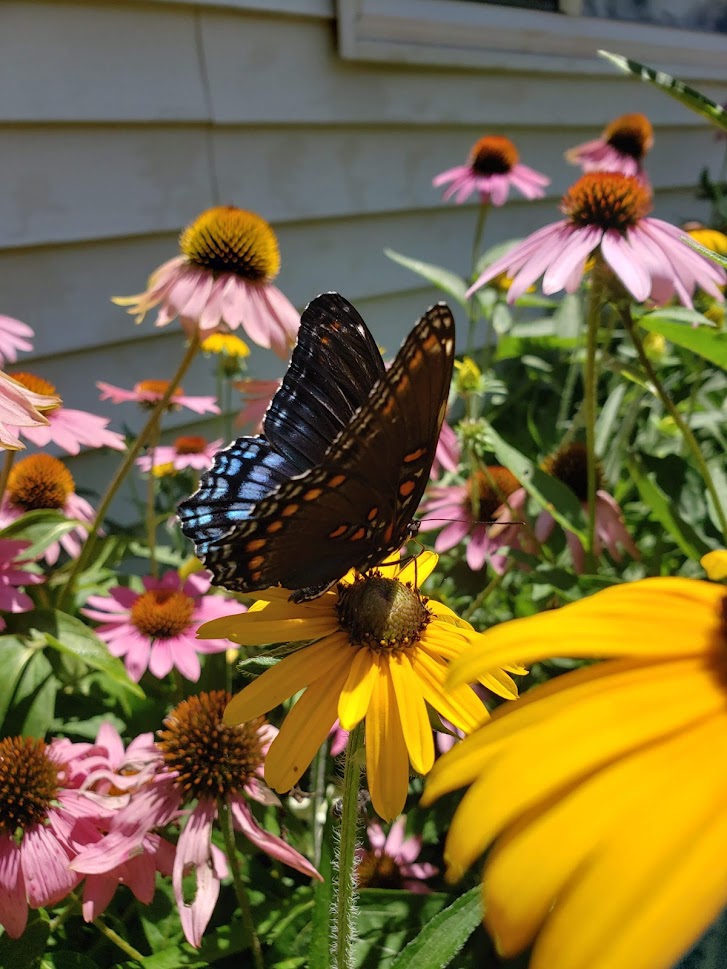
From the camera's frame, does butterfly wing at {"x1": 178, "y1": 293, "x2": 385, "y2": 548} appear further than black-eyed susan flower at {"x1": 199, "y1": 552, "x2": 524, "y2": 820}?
Yes

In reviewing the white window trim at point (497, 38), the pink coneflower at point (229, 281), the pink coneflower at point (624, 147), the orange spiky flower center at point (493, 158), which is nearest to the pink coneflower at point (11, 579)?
the pink coneflower at point (229, 281)

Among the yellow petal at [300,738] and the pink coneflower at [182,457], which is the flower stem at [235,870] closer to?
the yellow petal at [300,738]

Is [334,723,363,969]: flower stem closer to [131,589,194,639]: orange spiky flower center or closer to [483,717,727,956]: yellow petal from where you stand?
[483,717,727,956]: yellow petal

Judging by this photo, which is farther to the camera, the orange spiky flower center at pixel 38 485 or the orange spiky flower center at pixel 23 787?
the orange spiky flower center at pixel 38 485

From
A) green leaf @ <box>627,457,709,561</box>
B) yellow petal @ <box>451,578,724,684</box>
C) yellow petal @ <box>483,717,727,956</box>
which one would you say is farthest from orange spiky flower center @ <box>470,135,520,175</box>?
yellow petal @ <box>483,717,727,956</box>

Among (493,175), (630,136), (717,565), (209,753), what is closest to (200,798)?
(209,753)

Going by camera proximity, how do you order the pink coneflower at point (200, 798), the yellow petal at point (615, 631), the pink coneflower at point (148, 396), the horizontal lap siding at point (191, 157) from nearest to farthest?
the yellow petal at point (615, 631) < the pink coneflower at point (200, 798) < the pink coneflower at point (148, 396) < the horizontal lap siding at point (191, 157)

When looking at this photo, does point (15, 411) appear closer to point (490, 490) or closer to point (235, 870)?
point (235, 870)
